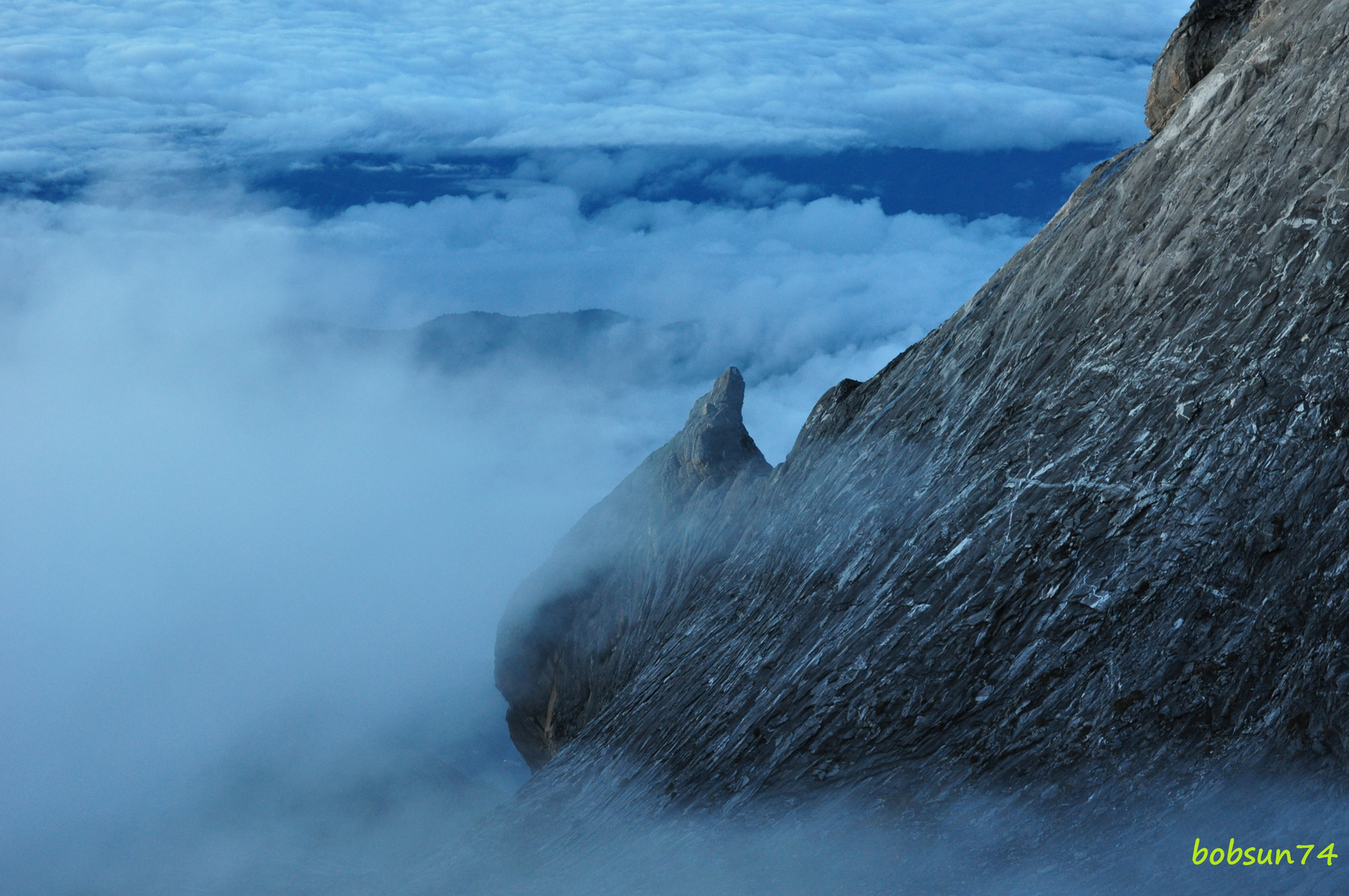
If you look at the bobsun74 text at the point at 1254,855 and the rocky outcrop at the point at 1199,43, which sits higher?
the rocky outcrop at the point at 1199,43

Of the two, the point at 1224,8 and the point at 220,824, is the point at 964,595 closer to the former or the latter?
the point at 1224,8

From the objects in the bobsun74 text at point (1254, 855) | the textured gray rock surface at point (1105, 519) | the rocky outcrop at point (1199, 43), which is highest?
the rocky outcrop at point (1199, 43)

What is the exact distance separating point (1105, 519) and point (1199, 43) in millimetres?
14900

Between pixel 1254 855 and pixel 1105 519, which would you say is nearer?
pixel 1254 855

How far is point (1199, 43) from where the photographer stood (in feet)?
89.8

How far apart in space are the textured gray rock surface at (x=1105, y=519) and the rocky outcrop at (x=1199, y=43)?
0.44 m

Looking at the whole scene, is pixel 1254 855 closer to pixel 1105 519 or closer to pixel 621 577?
pixel 1105 519

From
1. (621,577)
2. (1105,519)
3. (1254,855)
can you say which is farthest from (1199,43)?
(621,577)

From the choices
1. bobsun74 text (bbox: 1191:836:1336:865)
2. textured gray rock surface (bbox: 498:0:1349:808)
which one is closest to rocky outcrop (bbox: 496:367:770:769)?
textured gray rock surface (bbox: 498:0:1349:808)

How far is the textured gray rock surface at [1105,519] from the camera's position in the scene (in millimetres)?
19844

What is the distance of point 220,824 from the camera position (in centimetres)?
13750

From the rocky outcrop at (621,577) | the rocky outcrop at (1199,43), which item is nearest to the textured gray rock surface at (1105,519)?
the rocky outcrop at (1199,43)

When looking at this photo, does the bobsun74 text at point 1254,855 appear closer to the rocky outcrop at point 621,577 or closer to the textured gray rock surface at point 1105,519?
the textured gray rock surface at point 1105,519

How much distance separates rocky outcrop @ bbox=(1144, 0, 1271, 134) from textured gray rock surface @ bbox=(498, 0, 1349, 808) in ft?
1.43
